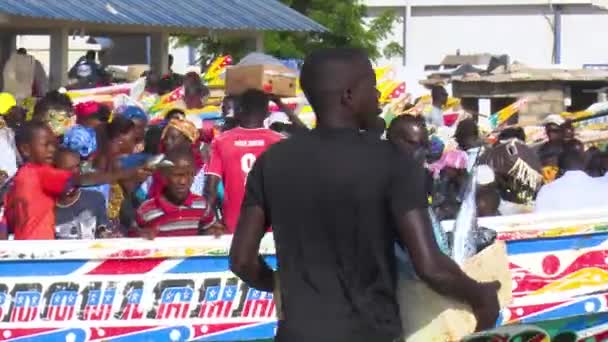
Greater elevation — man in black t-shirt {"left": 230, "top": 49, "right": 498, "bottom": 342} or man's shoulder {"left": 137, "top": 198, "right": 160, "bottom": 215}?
man in black t-shirt {"left": 230, "top": 49, "right": 498, "bottom": 342}

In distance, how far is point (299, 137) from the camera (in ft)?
14.9

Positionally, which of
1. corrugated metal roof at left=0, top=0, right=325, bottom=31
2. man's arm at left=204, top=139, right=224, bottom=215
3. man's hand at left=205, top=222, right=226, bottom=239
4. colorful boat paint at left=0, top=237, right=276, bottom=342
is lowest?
colorful boat paint at left=0, top=237, right=276, bottom=342

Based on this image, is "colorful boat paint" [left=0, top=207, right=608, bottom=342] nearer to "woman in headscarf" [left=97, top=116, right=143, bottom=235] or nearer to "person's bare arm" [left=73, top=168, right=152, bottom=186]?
"person's bare arm" [left=73, top=168, right=152, bottom=186]

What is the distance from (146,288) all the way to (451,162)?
384 centimetres

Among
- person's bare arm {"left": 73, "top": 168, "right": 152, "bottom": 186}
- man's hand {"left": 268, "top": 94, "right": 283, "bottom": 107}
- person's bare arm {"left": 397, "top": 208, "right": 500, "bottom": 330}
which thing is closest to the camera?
person's bare arm {"left": 397, "top": 208, "right": 500, "bottom": 330}

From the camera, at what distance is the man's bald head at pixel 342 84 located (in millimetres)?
4555

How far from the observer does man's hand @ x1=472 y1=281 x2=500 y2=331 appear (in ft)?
14.8

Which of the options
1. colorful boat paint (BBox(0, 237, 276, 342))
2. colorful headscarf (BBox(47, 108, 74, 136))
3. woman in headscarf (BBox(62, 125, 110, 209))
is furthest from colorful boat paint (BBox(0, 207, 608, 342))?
colorful headscarf (BBox(47, 108, 74, 136))

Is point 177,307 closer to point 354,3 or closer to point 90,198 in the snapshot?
point 90,198

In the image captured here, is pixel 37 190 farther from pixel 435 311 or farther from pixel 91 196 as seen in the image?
pixel 435 311

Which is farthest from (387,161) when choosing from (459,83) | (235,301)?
(459,83)

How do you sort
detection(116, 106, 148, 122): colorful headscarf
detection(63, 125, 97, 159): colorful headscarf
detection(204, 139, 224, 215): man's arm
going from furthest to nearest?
1. detection(116, 106, 148, 122): colorful headscarf
2. detection(63, 125, 97, 159): colorful headscarf
3. detection(204, 139, 224, 215): man's arm

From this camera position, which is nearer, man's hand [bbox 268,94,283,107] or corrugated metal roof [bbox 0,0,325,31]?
man's hand [bbox 268,94,283,107]

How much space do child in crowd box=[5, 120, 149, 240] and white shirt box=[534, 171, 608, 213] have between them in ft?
9.54
